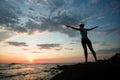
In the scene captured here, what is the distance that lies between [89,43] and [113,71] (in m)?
3.28

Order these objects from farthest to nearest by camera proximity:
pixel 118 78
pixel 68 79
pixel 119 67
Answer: pixel 68 79 < pixel 119 67 < pixel 118 78

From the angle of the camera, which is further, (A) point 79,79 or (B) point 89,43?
(B) point 89,43

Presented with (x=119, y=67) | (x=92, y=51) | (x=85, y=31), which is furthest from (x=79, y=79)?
(x=85, y=31)

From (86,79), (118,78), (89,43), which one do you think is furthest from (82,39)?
(118,78)

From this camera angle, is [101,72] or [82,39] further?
[82,39]

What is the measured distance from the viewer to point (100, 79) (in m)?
7.30

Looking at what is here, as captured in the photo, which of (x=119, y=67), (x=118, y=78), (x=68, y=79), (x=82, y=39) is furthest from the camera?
(x=82, y=39)

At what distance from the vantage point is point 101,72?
7953 mm

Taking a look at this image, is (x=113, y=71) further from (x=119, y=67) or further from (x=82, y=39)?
(x=82, y=39)

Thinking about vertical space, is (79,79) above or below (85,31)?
below

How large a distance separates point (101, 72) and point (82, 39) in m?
3.35

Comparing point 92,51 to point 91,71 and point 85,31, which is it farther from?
point 91,71

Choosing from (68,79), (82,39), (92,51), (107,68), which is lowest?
(68,79)

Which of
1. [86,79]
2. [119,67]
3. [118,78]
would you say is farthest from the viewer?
[119,67]
